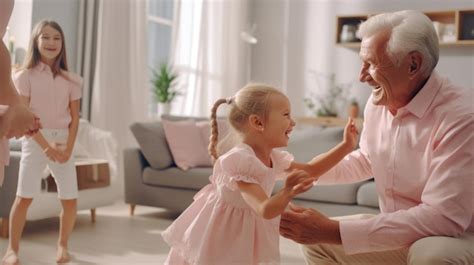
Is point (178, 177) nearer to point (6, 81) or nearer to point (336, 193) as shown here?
point (336, 193)

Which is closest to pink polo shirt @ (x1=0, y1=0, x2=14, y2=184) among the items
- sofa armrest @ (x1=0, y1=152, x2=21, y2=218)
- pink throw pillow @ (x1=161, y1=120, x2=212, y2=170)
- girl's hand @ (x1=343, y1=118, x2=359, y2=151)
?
girl's hand @ (x1=343, y1=118, x2=359, y2=151)

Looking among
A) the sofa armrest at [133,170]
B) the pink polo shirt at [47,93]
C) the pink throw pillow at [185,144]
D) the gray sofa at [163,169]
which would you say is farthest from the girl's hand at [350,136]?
the sofa armrest at [133,170]

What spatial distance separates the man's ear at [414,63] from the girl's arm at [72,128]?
6.94 ft

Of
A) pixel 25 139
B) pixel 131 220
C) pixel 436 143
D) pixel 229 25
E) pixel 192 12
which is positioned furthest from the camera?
pixel 229 25

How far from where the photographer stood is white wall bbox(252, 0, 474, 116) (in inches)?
263

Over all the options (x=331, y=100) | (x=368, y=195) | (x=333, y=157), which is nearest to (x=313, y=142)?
(x=368, y=195)

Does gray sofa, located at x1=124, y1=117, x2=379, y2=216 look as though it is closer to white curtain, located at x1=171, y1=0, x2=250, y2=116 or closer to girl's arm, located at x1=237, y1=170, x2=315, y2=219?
white curtain, located at x1=171, y1=0, x2=250, y2=116

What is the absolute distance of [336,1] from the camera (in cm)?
725

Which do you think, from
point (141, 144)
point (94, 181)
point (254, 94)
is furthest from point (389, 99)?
point (141, 144)

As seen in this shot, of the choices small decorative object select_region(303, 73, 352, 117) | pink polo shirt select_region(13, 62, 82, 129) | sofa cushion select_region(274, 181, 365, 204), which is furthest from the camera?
small decorative object select_region(303, 73, 352, 117)

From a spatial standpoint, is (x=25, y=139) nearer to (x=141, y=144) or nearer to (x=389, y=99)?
(x=141, y=144)

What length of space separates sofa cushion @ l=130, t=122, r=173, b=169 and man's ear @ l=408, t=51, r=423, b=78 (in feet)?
10.5

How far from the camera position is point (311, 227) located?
1789 millimetres

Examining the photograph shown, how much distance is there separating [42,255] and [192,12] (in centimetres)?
393
